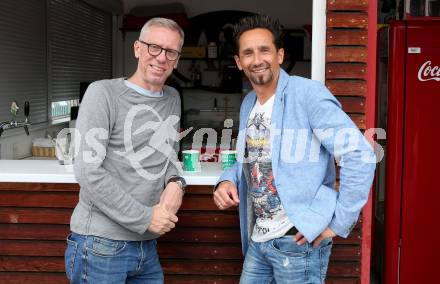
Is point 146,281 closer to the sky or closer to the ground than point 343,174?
closer to the ground

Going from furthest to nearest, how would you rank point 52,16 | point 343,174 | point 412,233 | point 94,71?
point 94,71 < point 52,16 < point 412,233 < point 343,174

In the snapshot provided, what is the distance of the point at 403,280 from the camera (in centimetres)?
384

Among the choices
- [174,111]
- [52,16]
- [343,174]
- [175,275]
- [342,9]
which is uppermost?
[52,16]

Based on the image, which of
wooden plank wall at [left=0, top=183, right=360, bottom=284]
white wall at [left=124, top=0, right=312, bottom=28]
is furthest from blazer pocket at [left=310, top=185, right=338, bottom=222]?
white wall at [left=124, top=0, right=312, bottom=28]

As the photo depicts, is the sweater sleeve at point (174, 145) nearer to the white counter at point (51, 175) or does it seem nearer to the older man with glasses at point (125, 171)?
the older man with glasses at point (125, 171)

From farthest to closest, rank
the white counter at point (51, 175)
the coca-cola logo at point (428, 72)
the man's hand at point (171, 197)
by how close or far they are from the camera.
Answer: the coca-cola logo at point (428, 72) → the white counter at point (51, 175) → the man's hand at point (171, 197)

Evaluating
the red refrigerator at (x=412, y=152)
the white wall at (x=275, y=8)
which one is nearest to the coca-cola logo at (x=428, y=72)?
the red refrigerator at (x=412, y=152)

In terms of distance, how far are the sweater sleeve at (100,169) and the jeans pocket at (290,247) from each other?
503 mm

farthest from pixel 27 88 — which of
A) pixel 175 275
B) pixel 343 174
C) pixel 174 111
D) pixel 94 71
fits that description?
pixel 343 174

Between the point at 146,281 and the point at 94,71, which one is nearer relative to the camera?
the point at 146,281

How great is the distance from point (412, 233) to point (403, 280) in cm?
35

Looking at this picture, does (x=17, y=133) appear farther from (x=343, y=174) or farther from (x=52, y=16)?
(x=343, y=174)

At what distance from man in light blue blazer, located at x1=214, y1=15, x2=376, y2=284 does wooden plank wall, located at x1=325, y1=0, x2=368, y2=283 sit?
77 cm

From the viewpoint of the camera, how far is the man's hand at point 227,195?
7.20ft
